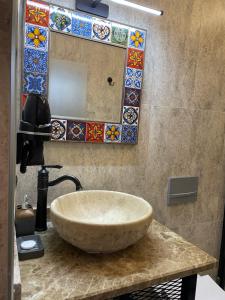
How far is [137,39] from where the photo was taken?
1233 millimetres

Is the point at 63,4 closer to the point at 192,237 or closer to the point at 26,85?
the point at 26,85

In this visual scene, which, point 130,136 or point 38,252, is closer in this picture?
point 38,252

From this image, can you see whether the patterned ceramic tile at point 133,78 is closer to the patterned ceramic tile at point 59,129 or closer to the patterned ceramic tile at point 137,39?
the patterned ceramic tile at point 137,39

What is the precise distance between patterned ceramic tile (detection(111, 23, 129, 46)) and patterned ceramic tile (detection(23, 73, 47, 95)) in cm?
41

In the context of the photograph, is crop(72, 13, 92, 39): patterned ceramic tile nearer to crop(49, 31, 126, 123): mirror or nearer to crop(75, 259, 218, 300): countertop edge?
crop(49, 31, 126, 123): mirror

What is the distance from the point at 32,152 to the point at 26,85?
0.37 metres

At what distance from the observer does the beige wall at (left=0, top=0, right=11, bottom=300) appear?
1.26ft

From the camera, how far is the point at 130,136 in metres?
1.30

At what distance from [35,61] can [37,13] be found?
20 cm

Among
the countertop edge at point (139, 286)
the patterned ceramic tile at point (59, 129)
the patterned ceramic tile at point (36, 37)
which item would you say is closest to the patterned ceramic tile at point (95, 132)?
the patterned ceramic tile at point (59, 129)

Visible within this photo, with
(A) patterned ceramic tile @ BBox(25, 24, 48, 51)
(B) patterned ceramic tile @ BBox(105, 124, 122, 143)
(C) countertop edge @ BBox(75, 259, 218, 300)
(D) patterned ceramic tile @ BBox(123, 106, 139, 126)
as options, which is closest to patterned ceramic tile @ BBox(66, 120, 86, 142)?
(B) patterned ceramic tile @ BBox(105, 124, 122, 143)

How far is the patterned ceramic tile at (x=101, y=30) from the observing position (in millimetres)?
1143

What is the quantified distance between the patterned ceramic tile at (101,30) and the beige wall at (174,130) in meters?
0.07

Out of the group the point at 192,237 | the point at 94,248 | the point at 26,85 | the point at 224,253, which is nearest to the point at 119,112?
the point at 26,85
